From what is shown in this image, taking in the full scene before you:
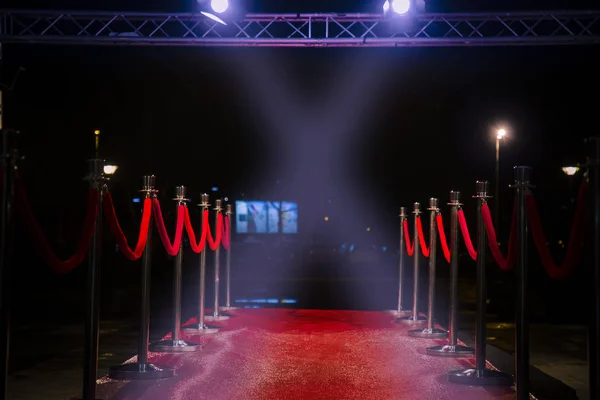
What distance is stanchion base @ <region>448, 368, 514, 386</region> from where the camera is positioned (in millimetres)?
6492

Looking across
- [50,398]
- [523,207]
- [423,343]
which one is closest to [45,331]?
[50,398]

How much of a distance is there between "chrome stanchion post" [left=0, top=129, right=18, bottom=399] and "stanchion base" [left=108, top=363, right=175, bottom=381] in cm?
198

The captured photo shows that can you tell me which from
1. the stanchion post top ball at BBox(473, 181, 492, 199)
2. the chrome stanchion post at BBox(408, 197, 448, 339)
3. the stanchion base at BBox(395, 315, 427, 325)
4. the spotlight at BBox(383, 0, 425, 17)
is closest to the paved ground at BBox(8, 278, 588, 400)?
the stanchion base at BBox(395, 315, 427, 325)

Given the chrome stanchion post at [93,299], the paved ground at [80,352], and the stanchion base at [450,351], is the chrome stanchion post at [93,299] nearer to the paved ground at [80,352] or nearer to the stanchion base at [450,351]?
the paved ground at [80,352]

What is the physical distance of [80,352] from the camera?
409 inches

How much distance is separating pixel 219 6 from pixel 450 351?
6931mm

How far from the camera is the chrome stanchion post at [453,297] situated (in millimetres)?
7910

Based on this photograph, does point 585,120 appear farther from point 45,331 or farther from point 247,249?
point 45,331

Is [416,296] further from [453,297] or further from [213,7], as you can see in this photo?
[213,7]

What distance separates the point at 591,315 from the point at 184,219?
4487 mm

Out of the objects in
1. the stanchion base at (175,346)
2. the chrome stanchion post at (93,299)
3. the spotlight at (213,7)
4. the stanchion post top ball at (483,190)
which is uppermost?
the spotlight at (213,7)

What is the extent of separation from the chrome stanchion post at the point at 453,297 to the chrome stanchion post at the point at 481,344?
0.90 metres

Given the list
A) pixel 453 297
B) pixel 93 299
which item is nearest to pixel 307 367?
pixel 453 297

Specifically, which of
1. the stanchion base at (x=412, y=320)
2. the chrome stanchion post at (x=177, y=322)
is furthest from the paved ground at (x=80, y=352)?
the stanchion base at (x=412, y=320)
